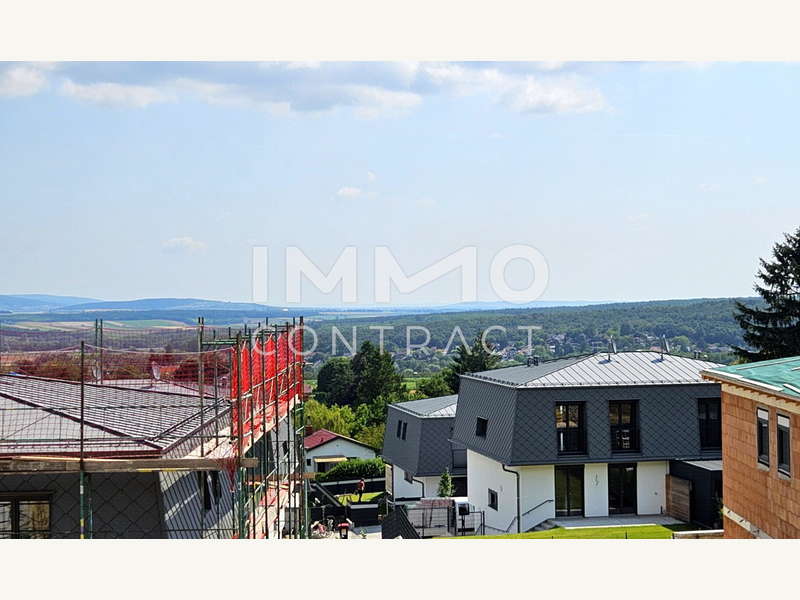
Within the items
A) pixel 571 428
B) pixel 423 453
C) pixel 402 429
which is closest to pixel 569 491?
pixel 571 428

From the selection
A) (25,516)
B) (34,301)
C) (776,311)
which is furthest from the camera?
(34,301)

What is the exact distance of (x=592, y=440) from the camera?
16.6 m

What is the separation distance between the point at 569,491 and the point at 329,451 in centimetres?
1613

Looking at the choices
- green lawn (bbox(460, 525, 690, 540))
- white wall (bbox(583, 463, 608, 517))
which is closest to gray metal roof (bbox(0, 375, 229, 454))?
green lawn (bbox(460, 525, 690, 540))

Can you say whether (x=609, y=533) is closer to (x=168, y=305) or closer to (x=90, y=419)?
(x=90, y=419)

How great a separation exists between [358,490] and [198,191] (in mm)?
22152

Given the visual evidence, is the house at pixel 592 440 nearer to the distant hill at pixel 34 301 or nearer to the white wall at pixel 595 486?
the white wall at pixel 595 486

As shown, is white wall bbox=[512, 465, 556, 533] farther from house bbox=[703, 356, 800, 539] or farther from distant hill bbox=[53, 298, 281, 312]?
distant hill bbox=[53, 298, 281, 312]

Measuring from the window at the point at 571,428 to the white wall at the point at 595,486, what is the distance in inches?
15.2

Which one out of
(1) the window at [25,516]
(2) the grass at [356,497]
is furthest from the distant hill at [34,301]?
(1) the window at [25,516]

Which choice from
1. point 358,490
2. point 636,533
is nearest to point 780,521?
point 636,533

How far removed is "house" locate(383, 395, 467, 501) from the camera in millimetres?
21719

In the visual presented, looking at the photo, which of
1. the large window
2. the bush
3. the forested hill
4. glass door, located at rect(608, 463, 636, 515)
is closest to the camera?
glass door, located at rect(608, 463, 636, 515)

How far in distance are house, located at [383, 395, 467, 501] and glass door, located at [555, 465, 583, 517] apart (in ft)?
15.1
